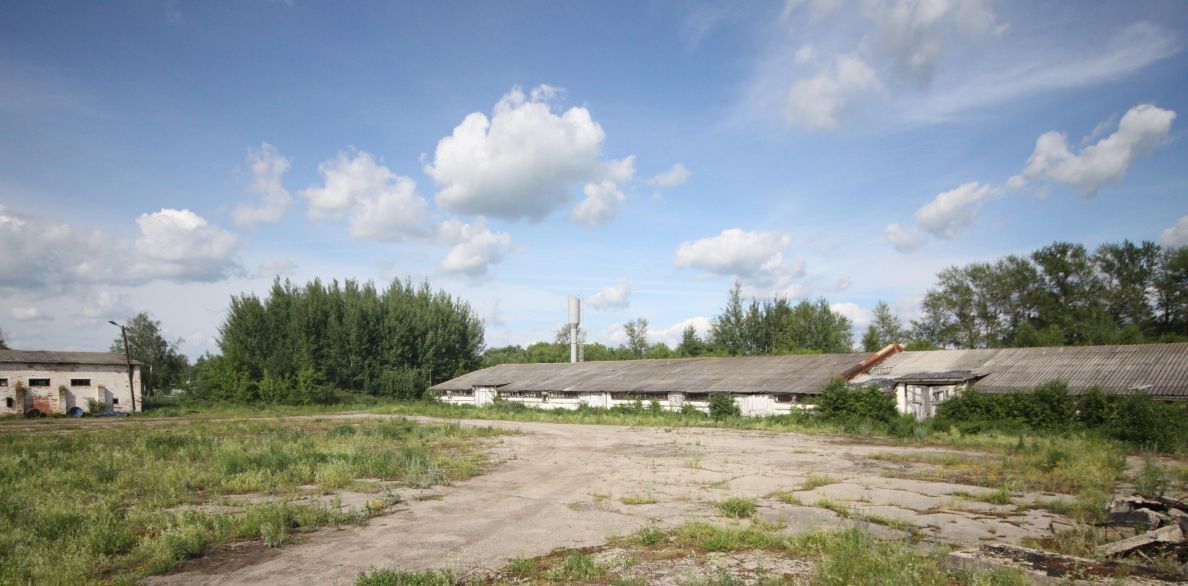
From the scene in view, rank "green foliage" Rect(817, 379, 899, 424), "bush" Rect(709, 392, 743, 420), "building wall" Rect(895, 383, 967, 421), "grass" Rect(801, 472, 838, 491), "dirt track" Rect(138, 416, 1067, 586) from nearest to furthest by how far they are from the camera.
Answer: "dirt track" Rect(138, 416, 1067, 586) < "grass" Rect(801, 472, 838, 491) < "green foliage" Rect(817, 379, 899, 424) < "building wall" Rect(895, 383, 967, 421) < "bush" Rect(709, 392, 743, 420)

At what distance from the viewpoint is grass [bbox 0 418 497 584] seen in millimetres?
9477

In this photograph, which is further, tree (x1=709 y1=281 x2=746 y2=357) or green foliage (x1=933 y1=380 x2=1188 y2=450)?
tree (x1=709 y1=281 x2=746 y2=357)

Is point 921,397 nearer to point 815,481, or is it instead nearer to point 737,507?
point 815,481

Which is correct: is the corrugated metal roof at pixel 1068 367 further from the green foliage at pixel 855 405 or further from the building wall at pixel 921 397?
the green foliage at pixel 855 405

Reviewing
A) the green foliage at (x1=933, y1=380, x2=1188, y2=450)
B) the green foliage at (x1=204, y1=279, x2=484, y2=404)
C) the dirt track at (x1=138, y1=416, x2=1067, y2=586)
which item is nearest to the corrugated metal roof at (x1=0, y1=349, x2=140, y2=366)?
the green foliage at (x1=204, y1=279, x2=484, y2=404)

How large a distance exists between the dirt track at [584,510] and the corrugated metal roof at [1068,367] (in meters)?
10.3

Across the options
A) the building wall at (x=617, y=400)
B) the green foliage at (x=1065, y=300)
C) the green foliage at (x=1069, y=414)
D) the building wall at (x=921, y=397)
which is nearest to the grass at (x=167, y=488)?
the building wall at (x=617, y=400)

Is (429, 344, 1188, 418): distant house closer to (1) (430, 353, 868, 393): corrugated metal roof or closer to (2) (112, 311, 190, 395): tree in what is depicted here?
(1) (430, 353, 868, 393): corrugated metal roof

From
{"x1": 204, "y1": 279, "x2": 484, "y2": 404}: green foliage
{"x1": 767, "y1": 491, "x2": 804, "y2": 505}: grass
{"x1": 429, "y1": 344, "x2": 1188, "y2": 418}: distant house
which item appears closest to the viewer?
{"x1": 767, "y1": 491, "x2": 804, "y2": 505}: grass

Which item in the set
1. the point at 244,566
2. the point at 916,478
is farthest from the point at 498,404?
the point at 244,566

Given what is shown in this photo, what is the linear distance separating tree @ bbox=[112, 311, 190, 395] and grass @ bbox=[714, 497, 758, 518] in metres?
77.9

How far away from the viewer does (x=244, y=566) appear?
9164 mm

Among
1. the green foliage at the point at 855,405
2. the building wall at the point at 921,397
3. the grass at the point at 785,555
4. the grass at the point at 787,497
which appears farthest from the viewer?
the building wall at the point at 921,397

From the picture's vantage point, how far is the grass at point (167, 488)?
948cm
